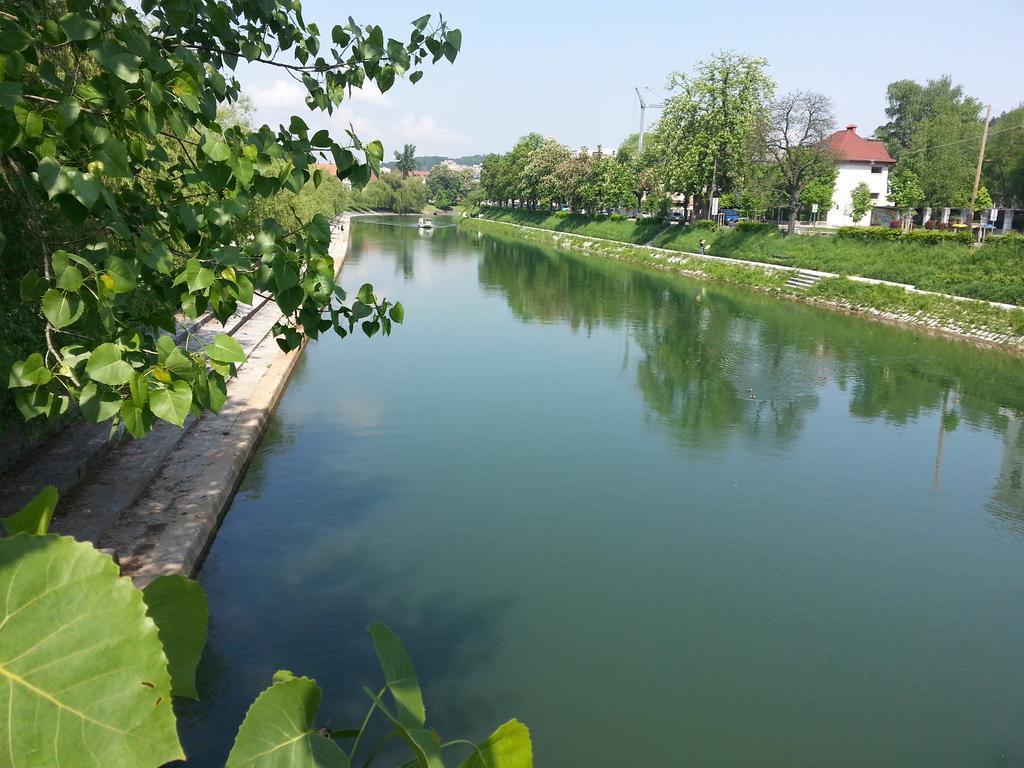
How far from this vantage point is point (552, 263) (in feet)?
113

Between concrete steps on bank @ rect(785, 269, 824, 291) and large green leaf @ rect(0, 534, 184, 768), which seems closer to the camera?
large green leaf @ rect(0, 534, 184, 768)

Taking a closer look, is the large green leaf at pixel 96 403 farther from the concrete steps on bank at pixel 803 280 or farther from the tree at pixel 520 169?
the tree at pixel 520 169

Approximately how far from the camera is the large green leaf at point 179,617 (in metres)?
0.90

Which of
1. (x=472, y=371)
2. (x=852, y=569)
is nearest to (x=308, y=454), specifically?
(x=472, y=371)

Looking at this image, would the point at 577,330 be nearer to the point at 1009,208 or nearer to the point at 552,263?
the point at 552,263

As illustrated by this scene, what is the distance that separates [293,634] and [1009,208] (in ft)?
158

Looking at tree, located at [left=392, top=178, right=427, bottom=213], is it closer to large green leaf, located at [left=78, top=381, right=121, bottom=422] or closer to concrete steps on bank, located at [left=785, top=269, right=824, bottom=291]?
concrete steps on bank, located at [left=785, top=269, right=824, bottom=291]

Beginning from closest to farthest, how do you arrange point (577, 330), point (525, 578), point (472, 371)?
point (525, 578), point (472, 371), point (577, 330)

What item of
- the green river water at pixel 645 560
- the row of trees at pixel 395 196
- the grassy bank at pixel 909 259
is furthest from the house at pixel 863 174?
the row of trees at pixel 395 196

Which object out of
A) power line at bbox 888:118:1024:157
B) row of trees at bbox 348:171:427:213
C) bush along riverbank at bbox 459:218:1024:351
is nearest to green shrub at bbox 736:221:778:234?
bush along riverbank at bbox 459:218:1024:351

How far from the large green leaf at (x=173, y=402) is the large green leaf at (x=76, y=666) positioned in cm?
134

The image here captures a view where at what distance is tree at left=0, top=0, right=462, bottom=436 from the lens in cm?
219

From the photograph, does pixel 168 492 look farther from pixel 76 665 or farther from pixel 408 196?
pixel 408 196

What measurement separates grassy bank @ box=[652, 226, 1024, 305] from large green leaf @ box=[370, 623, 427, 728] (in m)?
20.4
